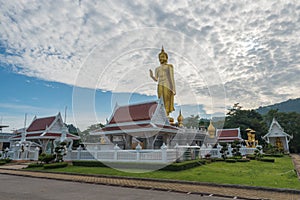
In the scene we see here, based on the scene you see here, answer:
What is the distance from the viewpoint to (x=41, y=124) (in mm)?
28812

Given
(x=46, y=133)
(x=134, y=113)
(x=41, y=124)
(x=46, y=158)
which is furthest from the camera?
(x=41, y=124)

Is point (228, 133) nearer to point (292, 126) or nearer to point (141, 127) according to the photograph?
point (292, 126)

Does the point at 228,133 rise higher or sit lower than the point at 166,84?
lower

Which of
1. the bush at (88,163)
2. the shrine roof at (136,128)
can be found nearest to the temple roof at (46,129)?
the shrine roof at (136,128)

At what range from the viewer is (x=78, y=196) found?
7.03 meters

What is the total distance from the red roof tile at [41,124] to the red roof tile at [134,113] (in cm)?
1165

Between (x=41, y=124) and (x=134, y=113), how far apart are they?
52.3 feet

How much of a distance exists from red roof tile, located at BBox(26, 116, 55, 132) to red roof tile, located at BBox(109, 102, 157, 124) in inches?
459

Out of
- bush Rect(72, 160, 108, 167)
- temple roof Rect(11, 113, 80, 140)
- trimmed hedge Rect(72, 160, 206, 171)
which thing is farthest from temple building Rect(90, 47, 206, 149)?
temple roof Rect(11, 113, 80, 140)

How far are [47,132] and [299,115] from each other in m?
44.6

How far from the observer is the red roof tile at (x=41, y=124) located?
2786cm

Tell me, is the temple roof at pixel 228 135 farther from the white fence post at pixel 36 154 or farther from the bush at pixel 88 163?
the white fence post at pixel 36 154

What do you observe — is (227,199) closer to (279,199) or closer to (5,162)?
(279,199)

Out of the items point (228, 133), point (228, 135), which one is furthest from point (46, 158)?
point (228, 133)
